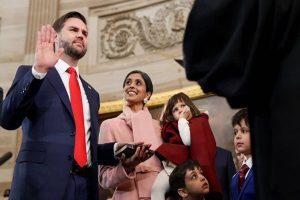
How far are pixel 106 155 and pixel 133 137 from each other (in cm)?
39

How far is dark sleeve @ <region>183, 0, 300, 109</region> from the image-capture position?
133cm

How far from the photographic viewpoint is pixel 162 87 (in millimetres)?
6102

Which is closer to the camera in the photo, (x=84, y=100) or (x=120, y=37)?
(x=84, y=100)

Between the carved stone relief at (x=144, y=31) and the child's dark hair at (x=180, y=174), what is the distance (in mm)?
3341

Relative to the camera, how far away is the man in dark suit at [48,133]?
8.43 ft

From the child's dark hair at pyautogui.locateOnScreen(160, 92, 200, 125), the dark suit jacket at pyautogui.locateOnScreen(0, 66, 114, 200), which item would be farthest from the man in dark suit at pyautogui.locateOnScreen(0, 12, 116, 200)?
the child's dark hair at pyautogui.locateOnScreen(160, 92, 200, 125)

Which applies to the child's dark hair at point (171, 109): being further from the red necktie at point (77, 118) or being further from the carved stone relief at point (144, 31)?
the carved stone relief at point (144, 31)

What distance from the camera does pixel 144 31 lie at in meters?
6.80

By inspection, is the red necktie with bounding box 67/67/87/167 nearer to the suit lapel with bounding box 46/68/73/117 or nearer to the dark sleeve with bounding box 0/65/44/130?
the suit lapel with bounding box 46/68/73/117

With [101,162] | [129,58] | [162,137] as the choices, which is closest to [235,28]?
[101,162]

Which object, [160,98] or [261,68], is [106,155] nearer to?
[261,68]

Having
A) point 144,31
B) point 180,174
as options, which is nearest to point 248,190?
point 180,174

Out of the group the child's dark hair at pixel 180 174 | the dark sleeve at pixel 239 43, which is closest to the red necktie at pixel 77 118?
the child's dark hair at pixel 180 174

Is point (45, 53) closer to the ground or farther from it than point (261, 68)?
farther from it
